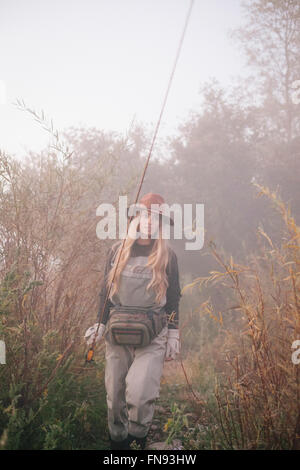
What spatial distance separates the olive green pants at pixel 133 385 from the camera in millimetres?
2260

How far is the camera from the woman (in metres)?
2.30

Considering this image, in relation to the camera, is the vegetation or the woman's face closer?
the vegetation

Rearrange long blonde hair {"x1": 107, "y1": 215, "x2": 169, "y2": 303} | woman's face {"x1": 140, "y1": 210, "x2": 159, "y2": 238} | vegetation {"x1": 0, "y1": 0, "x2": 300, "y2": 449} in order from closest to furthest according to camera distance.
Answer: vegetation {"x1": 0, "y1": 0, "x2": 300, "y2": 449} → long blonde hair {"x1": 107, "y1": 215, "x2": 169, "y2": 303} → woman's face {"x1": 140, "y1": 210, "x2": 159, "y2": 238}

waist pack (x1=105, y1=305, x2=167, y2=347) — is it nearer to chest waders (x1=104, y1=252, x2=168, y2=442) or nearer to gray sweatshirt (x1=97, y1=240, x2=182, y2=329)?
chest waders (x1=104, y1=252, x2=168, y2=442)

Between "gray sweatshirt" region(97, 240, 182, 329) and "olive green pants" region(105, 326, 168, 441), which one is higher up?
"gray sweatshirt" region(97, 240, 182, 329)

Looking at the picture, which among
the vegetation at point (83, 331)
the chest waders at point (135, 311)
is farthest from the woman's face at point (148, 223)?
the vegetation at point (83, 331)

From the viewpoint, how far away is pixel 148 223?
279 cm

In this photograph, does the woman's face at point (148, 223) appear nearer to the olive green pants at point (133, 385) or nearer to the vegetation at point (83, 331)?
the vegetation at point (83, 331)

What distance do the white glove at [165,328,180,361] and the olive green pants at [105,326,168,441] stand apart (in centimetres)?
4

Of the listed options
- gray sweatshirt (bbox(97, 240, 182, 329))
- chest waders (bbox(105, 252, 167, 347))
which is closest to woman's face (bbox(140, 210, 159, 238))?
gray sweatshirt (bbox(97, 240, 182, 329))

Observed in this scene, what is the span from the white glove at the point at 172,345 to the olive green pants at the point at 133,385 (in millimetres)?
41

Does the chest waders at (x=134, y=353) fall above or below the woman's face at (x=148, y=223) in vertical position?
below

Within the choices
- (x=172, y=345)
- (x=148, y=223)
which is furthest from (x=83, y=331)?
(x=148, y=223)

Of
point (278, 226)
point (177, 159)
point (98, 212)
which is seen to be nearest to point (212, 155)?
point (177, 159)
